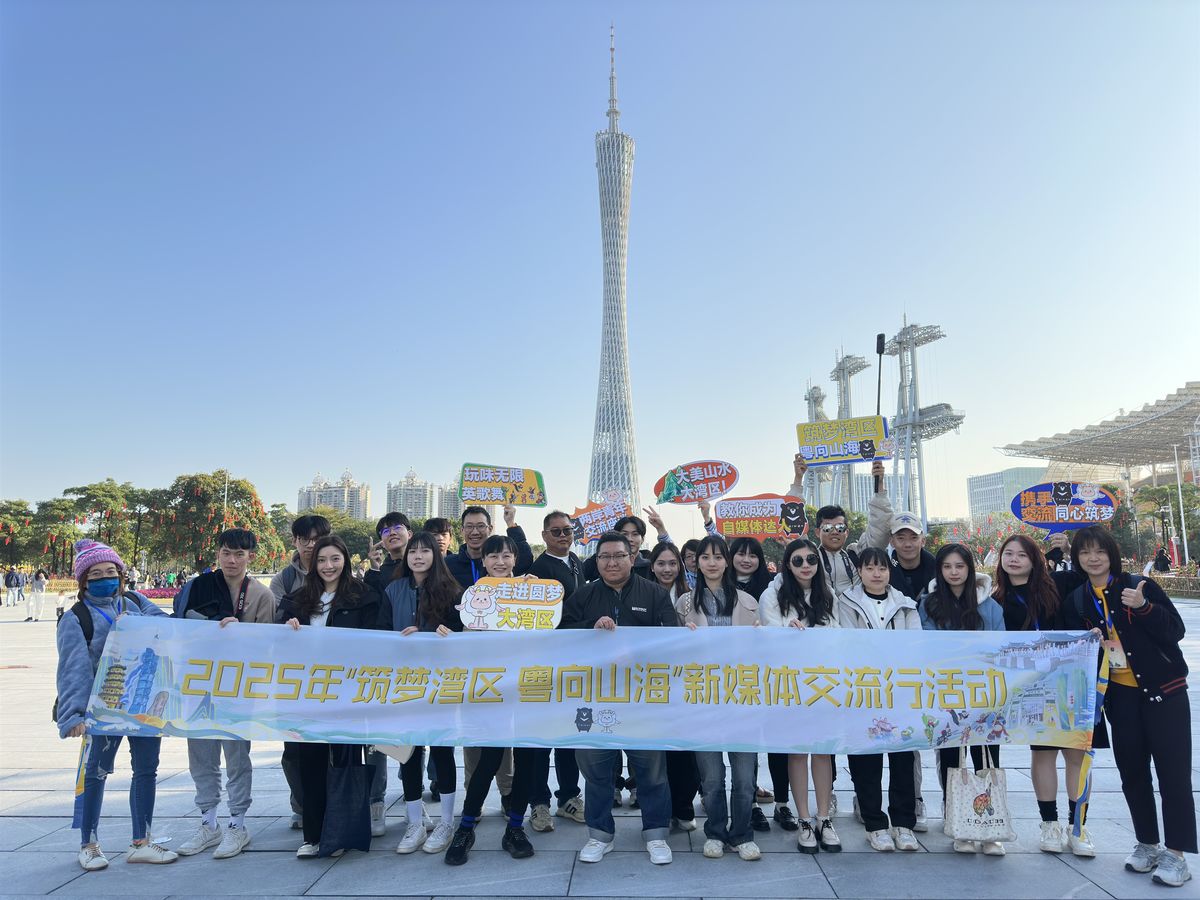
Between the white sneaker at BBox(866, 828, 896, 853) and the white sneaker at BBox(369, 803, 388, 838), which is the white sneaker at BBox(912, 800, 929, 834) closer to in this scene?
the white sneaker at BBox(866, 828, 896, 853)

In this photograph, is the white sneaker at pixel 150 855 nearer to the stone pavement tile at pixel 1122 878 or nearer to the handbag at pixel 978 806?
the handbag at pixel 978 806

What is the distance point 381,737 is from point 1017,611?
3.41m

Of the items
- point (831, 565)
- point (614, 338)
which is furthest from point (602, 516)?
point (614, 338)

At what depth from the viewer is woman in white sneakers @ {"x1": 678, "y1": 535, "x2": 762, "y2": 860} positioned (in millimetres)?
3828

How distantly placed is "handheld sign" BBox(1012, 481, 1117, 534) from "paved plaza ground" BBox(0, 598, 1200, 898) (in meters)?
5.10

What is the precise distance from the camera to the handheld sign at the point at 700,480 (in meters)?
11.0

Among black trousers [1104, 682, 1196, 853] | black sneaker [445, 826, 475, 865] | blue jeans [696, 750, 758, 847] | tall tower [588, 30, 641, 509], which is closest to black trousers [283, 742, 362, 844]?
black sneaker [445, 826, 475, 865]

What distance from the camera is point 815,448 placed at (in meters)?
11.1

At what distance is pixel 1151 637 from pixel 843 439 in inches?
291

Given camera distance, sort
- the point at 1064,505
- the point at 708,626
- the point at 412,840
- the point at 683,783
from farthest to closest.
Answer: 1. the point at 1064,505
2. the point at 683,783
3. the point at 708,626
4. the point at 412,840

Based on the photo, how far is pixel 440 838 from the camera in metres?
3.96

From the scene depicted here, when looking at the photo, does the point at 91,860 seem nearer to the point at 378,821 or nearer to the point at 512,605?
the point at 378,821

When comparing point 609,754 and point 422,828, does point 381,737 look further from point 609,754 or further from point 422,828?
point 609,754

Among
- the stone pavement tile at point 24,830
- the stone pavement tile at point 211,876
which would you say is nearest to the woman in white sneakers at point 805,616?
the stone pavement tile at point 211,876
